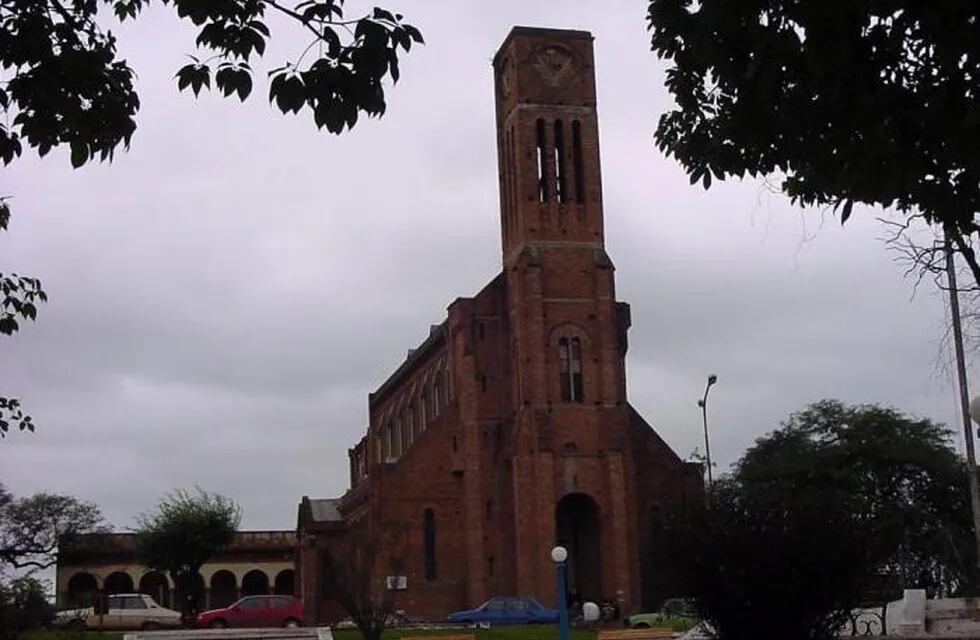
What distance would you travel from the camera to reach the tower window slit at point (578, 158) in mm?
56250

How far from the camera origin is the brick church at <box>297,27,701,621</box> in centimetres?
5347

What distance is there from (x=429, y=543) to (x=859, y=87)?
4950 cm

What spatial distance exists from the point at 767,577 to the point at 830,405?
41709 millimetres

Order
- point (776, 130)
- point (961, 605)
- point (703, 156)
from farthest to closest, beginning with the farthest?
point (961, 605) < point (703, 156) < point (776, 130)

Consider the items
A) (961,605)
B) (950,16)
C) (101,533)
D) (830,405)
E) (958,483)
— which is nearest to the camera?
(950,16)

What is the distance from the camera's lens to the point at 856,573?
1938cm

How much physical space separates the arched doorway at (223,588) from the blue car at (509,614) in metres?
28.2

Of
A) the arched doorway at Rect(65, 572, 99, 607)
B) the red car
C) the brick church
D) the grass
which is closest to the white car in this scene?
the red car

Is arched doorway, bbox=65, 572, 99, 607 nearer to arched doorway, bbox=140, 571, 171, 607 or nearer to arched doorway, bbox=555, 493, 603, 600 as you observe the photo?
arched doorway, bbox=140, 571, 171, 607

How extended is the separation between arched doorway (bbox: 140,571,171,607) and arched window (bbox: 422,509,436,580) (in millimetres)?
18779

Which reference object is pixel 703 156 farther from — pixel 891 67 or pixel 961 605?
pixel 961 605

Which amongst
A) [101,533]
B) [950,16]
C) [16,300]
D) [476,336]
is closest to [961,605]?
[16,300]

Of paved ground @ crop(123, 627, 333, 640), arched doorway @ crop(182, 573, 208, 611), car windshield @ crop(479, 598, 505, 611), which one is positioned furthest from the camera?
arched doorway @ crop(182, 573, 208, 611)

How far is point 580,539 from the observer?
5562cm
